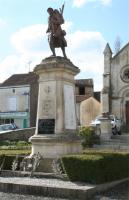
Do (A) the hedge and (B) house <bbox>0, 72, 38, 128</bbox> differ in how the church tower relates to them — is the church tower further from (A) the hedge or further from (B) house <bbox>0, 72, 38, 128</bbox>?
(A) the hedge

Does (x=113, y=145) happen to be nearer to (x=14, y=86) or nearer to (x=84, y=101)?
(x=84, y=101)

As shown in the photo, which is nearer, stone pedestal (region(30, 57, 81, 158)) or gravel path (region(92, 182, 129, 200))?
gravel path (region(92, 182, 129, 200))

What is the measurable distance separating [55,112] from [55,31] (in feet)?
10.0

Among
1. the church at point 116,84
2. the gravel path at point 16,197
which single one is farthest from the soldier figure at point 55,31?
the church at point 116,84

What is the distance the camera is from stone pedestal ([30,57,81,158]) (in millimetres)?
15039

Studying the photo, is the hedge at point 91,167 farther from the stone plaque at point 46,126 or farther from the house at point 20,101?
the house at point 20,101

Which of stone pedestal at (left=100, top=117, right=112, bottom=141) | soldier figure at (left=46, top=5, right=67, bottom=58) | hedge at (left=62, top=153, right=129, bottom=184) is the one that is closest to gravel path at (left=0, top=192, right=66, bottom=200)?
hedge at (left=62, top=153, right=129, bottom=184)

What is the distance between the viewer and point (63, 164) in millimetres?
13008

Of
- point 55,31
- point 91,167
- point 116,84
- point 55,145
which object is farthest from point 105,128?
point 91,167

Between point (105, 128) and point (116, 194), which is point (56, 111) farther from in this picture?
point (105, 128)

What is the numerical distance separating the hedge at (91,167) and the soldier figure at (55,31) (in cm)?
473

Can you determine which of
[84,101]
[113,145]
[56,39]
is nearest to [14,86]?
[84,101]

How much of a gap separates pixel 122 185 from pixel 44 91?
14.0 feet

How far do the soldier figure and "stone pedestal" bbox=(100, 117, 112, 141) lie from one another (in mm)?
18037
